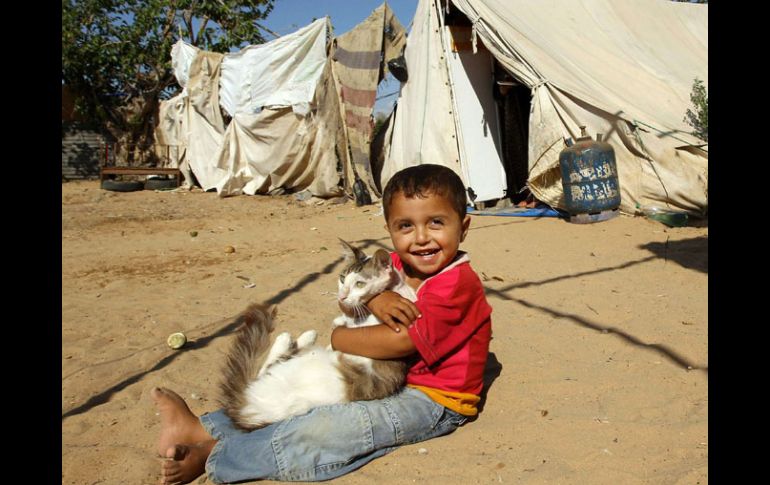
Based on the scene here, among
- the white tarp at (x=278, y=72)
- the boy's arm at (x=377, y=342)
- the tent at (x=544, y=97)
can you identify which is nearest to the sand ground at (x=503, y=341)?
the boy's arm at (x=377, y=342)

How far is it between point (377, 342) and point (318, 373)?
0.29 metres

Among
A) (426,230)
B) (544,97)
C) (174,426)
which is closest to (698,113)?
(544,97)

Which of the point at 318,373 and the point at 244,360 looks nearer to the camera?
the point at 318,373

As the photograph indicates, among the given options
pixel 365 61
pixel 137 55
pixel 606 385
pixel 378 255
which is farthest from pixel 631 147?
pixel 137 55

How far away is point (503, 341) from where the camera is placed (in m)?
3.26

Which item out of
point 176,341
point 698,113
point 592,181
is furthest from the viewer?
point 698,113

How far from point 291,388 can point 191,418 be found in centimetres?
40

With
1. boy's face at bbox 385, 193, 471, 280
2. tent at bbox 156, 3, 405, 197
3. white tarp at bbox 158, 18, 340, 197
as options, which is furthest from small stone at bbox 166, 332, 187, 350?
white tarp at bbox 158, 18, 340, 197

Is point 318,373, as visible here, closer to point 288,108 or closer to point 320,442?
point 320,442

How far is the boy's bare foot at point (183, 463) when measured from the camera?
1979mm

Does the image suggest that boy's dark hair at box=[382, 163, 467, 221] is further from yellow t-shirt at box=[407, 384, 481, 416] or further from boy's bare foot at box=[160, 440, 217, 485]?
boy's bare foot at box=[160, 440, 217, 485]

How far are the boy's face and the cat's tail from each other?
2.26 ft

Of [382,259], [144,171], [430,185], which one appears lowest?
[382,259]

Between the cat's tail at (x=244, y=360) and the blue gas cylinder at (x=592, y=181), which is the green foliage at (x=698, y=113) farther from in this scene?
the cat's tail at (x=244, y=360)
